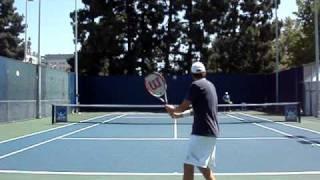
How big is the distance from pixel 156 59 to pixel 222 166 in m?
48.3

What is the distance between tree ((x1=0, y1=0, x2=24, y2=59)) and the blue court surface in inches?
2270

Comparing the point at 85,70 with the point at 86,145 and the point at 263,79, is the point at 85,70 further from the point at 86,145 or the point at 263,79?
the point at 86,145

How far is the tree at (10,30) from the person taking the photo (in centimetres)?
7862

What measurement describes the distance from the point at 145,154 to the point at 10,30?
226 ft

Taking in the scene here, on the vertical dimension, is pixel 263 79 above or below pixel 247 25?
below

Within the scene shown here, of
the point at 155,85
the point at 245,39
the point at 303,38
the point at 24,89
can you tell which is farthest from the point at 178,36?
the point at 155,85

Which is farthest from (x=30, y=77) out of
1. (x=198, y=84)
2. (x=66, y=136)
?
(x=198, y=84)

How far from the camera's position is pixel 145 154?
15898 millimetres

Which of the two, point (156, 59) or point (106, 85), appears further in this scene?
point (156, 59)

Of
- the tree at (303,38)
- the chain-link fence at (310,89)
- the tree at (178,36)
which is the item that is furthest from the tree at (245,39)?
the chain-link fence at (310,89)

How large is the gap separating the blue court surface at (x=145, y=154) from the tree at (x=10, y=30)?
5765cm

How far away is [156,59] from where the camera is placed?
201 feet

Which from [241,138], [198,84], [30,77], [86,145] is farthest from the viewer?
[30,77]

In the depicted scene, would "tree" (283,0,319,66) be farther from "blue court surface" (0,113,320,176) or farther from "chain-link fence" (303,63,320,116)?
"blue court surface" (0,113,320,176)
